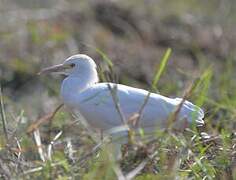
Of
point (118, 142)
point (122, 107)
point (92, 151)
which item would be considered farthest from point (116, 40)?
point (92, 151)

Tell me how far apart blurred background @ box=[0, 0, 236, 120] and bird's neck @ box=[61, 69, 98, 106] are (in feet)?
8.97

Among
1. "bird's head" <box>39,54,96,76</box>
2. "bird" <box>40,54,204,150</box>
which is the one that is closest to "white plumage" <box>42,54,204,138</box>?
"bird" <box>40,54,204,150</box>

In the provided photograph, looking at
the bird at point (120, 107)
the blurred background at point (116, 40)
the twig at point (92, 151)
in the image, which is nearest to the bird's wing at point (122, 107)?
the bird at point (120, 107)

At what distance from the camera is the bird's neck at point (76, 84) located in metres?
5.06

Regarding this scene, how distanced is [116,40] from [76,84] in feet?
17.7

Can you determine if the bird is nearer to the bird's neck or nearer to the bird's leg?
the bird's neck

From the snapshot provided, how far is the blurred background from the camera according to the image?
883 centimetres

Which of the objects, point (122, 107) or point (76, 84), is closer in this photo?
point (122, 107)

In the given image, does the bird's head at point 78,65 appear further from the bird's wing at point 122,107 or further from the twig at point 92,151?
the twig at point 92,151

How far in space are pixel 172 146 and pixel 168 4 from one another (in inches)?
303

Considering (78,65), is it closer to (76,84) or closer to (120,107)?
(76,84)

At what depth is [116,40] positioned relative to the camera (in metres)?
10.5

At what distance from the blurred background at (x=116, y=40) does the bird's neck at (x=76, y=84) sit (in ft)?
8.97

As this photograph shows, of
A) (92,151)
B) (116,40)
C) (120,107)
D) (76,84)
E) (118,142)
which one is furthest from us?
(116,40)
